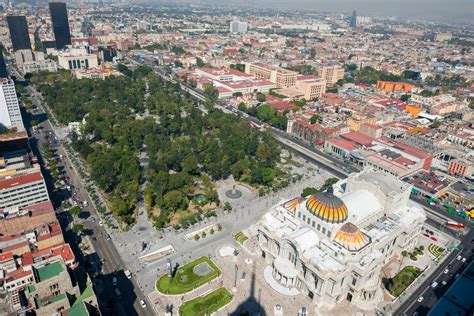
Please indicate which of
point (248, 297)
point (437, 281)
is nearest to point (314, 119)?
point (437, 281)

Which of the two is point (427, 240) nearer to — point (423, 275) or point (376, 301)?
point (423, 275)

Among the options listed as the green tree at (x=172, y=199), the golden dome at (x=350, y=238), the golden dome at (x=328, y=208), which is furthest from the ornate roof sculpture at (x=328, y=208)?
the green tree at (x=172, y=199)

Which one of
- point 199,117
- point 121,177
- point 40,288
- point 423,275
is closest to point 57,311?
point 40,288

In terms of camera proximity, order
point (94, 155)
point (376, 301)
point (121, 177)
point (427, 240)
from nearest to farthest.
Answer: point (376, 301), point (427, 240), point (121, 177), point (94, 155)

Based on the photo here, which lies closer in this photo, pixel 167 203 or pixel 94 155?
pixel 167 203

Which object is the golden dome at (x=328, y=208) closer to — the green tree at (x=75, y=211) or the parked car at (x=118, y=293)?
the parked car at (x=118, y=293)

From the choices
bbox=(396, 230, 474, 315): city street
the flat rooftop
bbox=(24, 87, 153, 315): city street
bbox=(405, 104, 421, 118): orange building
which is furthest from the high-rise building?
bbox=(405, 104, 421, 118): orange building
